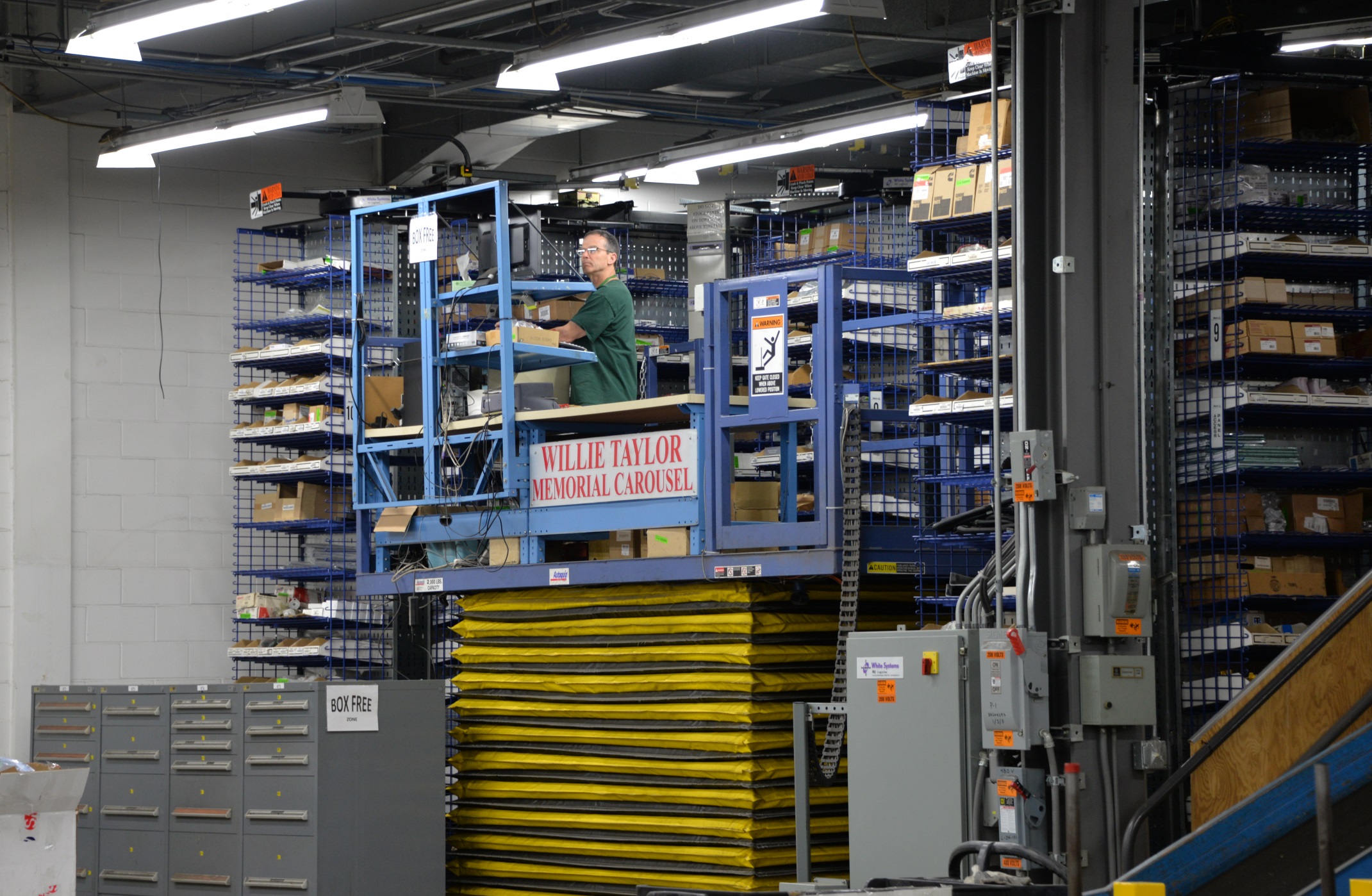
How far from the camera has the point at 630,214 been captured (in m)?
13.1

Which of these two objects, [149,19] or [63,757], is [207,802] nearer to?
[63,757]

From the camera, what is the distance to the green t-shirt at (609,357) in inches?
356

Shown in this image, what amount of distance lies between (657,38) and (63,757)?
528 centimetres

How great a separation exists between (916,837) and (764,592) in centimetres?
171

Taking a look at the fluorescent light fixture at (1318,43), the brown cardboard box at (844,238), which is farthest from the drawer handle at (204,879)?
the fluorescent light fixture at (1318,43)

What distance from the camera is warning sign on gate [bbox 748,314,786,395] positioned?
7949 mm

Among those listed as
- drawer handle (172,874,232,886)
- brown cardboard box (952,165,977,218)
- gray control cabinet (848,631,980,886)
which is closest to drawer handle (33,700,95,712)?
drawer handle (172,874,232,886)

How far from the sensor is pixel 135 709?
9.44 m

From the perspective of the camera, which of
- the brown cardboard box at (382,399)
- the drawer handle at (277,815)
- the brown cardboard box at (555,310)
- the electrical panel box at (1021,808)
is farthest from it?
the brown cardboard box at (555,310)

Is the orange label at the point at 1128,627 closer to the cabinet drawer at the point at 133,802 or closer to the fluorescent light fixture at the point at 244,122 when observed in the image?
the cabinet drawer at the point at 133,802

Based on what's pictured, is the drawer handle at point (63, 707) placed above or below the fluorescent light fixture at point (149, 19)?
below

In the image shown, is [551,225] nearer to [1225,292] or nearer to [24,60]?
[24,60]

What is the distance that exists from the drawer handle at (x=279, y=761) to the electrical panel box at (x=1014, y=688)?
3742mm

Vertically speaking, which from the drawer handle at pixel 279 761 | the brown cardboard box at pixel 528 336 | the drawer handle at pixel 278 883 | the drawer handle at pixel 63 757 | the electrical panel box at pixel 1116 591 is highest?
the brown cardboard box at pixel 528 336
